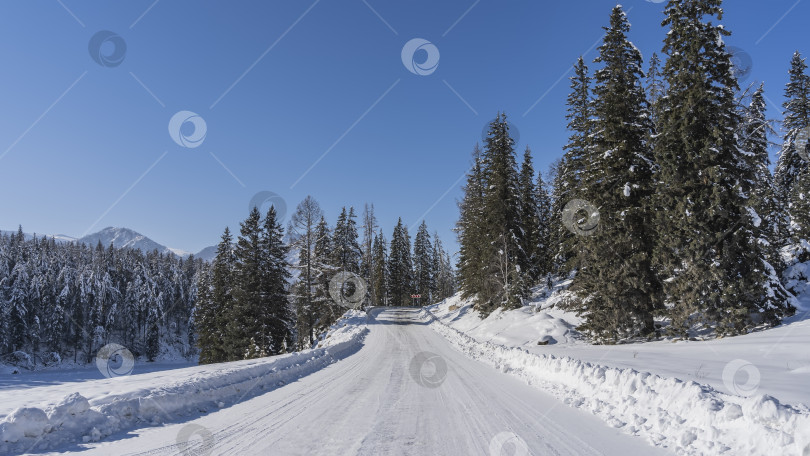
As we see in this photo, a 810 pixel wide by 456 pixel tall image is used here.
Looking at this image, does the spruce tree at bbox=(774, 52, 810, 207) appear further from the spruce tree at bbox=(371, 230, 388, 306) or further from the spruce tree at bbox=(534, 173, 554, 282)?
the spruce tree at bbox=(371, 230, 388, 306)

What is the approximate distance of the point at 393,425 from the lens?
6.29 meters

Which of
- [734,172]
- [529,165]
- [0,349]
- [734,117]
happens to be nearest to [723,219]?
[734,172]

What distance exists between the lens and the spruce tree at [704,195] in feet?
44.0

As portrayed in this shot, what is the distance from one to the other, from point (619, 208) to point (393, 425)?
1576 cm

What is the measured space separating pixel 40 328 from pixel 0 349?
996 cm

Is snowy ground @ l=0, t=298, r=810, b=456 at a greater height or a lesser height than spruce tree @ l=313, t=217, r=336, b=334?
lesser

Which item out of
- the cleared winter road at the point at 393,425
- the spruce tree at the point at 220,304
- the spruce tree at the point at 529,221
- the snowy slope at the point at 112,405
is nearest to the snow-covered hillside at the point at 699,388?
the cleared winter road at the point at 393,425

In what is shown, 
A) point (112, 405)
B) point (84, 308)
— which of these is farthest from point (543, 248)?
point (84, 308)

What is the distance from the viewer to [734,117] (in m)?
14.8

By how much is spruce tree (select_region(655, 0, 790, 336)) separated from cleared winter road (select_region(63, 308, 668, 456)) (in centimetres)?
885

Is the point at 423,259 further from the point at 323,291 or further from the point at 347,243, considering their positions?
the point at 323,291

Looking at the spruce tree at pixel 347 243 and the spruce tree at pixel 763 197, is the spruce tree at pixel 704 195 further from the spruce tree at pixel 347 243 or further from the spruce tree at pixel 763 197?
the spruce tree at pixel 347 243

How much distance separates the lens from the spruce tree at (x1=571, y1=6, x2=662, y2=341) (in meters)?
16.7

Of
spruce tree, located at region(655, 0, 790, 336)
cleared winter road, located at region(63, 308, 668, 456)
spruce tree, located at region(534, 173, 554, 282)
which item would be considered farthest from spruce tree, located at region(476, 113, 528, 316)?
cleared winter road, located at region(63, 308, 668, 456)
